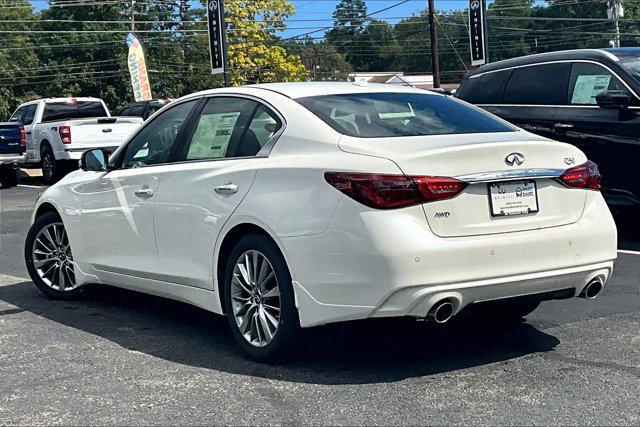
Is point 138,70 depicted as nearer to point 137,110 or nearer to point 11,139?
point 137,110

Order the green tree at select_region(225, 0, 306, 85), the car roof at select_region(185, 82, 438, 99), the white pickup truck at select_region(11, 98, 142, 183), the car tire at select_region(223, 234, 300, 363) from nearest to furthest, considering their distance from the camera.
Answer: the car tire at select_region(223, 234, 300, 363), the car roof at select_region(185, 82, 438, 99), the white pickup truck at select_region(11, 98, 142, 183), the green tree at select_region(225, 0, 306, 85)

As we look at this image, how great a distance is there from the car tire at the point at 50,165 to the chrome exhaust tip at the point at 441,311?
17550 mm

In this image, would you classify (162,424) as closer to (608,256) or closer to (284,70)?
(608,256)

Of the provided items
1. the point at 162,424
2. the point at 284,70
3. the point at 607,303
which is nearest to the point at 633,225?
the point at 607,303

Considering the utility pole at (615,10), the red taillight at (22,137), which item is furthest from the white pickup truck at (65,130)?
the utility pole at (615,10)

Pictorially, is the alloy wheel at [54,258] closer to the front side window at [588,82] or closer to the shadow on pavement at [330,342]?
the shadow on pavement at [330,342]

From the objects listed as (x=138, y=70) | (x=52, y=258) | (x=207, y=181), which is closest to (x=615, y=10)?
(x=138, y=70)

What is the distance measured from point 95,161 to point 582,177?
138 inches

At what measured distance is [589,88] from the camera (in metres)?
9.45

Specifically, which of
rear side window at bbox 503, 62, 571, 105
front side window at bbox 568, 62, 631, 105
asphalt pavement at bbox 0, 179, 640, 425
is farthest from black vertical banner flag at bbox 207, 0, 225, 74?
asphalt pavement at bbox 0, 179, 640, 425

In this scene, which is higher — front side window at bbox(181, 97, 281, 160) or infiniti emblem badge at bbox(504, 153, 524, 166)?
front side window at bbox(181, 97, 281, 160)

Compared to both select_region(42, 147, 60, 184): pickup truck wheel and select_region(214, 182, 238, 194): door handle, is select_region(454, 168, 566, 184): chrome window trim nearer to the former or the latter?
select_region(214, 182, 238, 194): door handle

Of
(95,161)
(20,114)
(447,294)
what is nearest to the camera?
(447,294)

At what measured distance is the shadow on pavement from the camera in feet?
16.7
